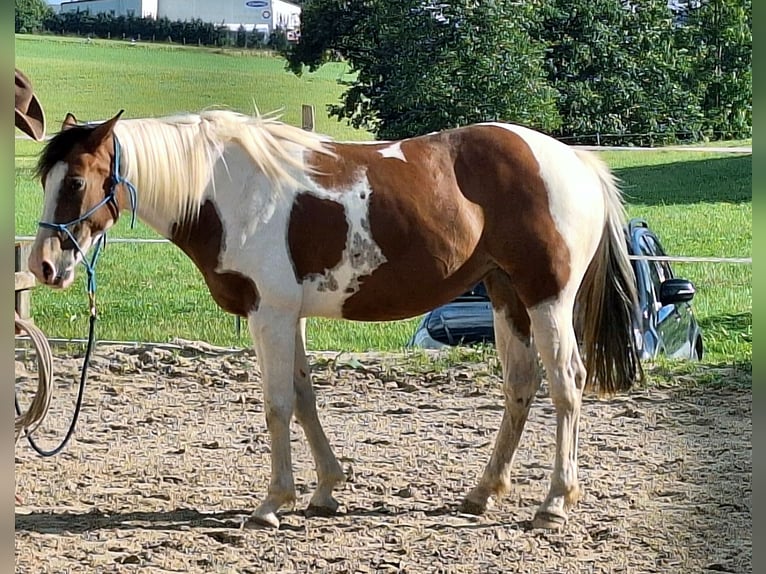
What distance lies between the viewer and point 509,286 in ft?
11.6

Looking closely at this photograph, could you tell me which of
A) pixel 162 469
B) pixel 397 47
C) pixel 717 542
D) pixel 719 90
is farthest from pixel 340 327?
pixel 717 542

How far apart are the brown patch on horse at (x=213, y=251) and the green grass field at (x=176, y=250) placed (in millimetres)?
2652

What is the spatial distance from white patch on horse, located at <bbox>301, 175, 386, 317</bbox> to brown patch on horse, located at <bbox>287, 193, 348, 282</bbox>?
17 millimetres

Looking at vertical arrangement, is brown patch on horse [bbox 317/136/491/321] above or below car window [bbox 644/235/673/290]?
above

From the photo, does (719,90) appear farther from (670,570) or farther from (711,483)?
(670,570)

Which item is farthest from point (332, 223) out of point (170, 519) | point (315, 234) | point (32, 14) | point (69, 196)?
point (32, 14)

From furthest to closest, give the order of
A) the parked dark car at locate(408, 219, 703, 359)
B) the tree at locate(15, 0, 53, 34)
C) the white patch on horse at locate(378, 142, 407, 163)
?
the tree at locate(15, 0, 53, 34) < the parked dark car at locate(408, 219, 703, 359) < the white patch on horse at locate(378, 142, 407, 163)

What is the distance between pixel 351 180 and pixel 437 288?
46 cm

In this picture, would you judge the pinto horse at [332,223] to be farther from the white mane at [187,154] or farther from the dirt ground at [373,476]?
the dirt ground at [373,476]

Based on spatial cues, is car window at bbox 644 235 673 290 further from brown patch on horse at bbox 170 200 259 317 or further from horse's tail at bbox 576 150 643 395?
brown patch on horse at bbox 170 200 259 317

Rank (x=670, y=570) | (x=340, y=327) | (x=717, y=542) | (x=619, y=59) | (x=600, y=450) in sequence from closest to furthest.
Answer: (x=670, y=570)
(x=717, y=542)
(x=600, y=450)
(x=619, y=59)
(x=340, y=327)

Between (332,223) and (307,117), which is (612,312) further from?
(307,117)

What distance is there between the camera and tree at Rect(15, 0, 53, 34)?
5965mm

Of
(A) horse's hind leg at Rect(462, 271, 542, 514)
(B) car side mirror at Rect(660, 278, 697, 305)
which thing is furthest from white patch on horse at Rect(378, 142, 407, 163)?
(B) car side mirror at Rect(660, 278, 697, 305)
